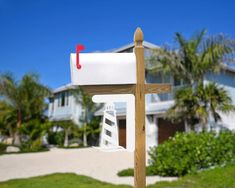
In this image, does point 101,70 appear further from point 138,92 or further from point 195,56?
point 195,56

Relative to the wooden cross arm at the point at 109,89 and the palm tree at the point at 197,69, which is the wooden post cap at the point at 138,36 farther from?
the palm tree at the point at 197,69

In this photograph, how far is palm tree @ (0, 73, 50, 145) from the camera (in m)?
22.9

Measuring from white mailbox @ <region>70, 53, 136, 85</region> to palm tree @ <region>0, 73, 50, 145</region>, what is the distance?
21324 millimetres

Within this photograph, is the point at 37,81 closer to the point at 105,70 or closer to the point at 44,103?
the point at 44,103

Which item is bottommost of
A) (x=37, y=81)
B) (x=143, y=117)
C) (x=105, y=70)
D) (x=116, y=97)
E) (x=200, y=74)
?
(x=143, y=117)

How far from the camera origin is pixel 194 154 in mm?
9328

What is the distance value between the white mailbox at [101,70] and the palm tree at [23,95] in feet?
70.0

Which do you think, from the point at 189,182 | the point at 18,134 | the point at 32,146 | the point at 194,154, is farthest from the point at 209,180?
the point at 18,134

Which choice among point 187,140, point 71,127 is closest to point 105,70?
point 187,140

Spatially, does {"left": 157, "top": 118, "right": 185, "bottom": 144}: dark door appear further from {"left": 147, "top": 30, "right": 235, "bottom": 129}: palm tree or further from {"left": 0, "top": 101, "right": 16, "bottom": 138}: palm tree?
{"left": 0, "top": 101, "right": 16, "bottom": 138}: palm tree

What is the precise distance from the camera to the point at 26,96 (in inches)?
906

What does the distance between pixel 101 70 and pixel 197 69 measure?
11231 millimetres

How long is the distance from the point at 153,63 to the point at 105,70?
39.6ft

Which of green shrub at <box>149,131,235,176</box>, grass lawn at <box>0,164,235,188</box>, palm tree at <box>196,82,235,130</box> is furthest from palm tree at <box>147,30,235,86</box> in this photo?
grass lawn at <box>0,164,235,188</box>
